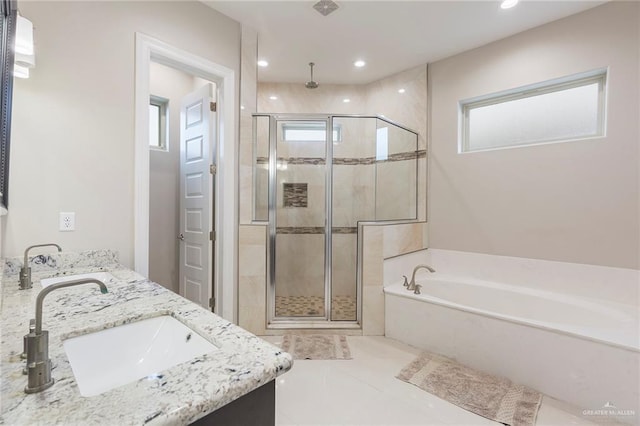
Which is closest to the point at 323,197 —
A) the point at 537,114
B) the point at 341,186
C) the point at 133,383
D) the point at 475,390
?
the point at 341,186

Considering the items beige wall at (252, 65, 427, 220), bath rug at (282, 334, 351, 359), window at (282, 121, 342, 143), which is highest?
beige wall at (252, 65, 427, 220)

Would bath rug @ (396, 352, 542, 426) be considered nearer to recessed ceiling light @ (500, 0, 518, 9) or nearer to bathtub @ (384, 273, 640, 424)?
bathtub @ (384, 273, 640, 424)

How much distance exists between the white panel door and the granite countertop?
149cm

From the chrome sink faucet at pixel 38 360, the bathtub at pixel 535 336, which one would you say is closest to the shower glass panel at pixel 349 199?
the bathtub at pixel 535 336

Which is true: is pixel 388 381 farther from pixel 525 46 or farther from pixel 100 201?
pixel 525 46

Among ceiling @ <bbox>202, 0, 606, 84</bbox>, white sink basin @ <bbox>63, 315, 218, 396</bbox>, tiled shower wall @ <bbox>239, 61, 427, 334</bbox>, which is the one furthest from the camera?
tiled shower wall @ <bbox>239, 61, 427, 334</bbox>

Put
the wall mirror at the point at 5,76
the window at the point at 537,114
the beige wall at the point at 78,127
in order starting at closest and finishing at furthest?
the wall mirror at the point at 5,76 → the beige wall at the point at 78,127 → the window at the point at 537,114

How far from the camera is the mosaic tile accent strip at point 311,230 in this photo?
299cm

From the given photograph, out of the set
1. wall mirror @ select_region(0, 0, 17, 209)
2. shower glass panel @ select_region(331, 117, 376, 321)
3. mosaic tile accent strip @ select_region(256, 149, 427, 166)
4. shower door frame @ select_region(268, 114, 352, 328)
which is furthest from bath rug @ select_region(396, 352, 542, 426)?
wall mirror @ select_region(0, 0, 17, 209)

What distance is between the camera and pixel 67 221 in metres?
1.66

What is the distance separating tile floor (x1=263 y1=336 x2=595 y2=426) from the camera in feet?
5.31

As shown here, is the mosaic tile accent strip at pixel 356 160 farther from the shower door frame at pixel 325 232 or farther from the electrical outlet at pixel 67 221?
the electrical outlet at pixel 67 221

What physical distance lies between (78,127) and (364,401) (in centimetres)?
233

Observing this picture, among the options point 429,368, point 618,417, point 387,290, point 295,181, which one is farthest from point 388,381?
point 295,181
